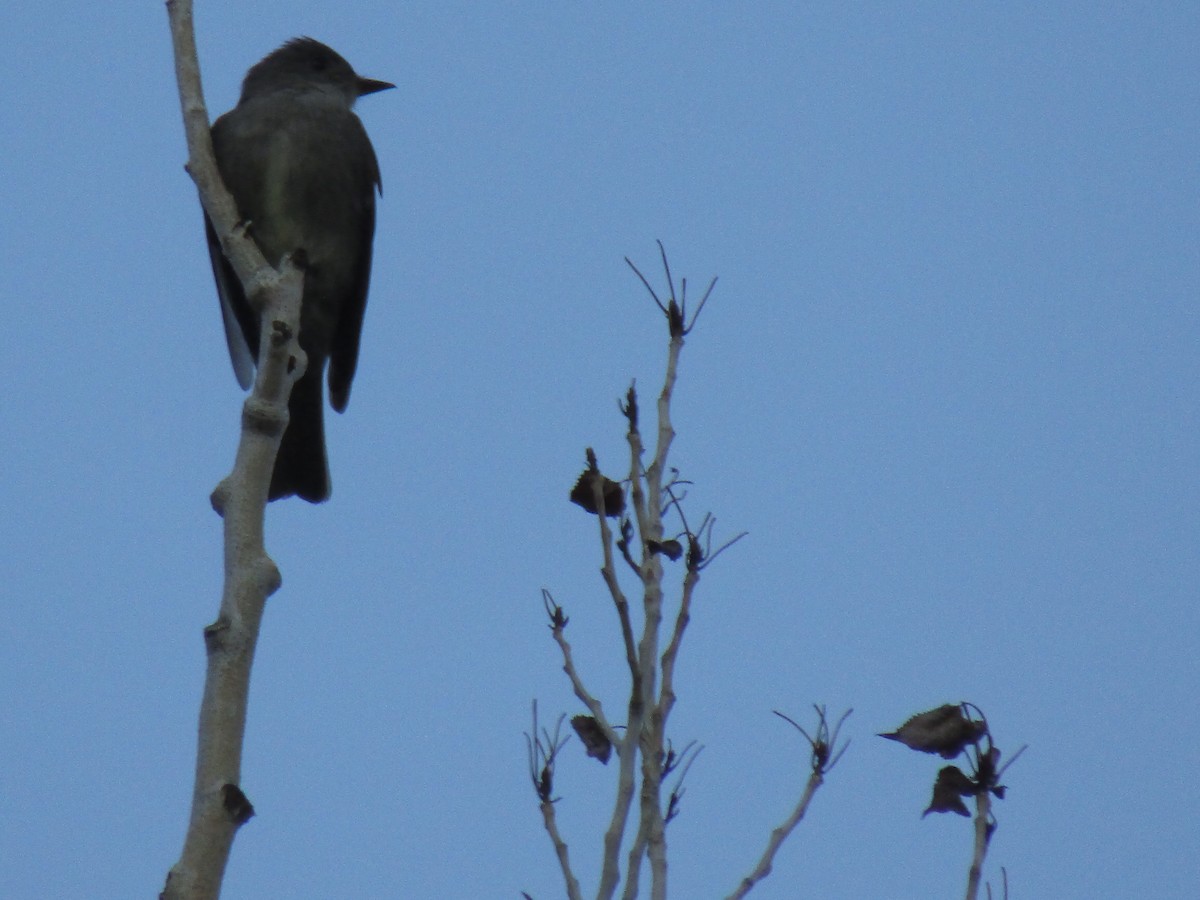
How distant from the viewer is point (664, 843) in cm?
292

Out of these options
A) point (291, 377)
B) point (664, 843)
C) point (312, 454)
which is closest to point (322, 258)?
point (312, 454)

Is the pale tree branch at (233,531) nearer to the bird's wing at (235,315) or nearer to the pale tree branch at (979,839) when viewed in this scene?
the pale tree branch at (979,839)

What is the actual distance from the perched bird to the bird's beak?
33cm

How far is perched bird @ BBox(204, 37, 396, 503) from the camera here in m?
6.57

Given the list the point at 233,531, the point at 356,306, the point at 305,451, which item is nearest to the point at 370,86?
the point at 356,306

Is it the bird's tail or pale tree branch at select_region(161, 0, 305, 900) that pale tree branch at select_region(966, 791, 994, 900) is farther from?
the bird's tail

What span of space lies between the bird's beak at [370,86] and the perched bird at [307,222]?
1.09 ft

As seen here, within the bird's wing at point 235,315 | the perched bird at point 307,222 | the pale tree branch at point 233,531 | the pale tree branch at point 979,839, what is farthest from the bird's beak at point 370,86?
the pale tree branch at point 979,839

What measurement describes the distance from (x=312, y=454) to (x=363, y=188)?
4.39 feet

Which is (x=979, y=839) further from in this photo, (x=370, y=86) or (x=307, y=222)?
(x=370, y=86)

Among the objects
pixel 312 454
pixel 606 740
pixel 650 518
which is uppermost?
pixel 312 454

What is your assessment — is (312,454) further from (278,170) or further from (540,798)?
(540,798)

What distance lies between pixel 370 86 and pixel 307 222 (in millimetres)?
1383

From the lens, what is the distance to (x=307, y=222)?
22.2 feet
